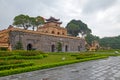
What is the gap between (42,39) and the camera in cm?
3544

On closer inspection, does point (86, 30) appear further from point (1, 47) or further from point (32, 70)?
point (32, 70)

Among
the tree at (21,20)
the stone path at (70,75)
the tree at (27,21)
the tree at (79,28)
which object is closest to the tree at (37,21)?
the tree at (27,21)

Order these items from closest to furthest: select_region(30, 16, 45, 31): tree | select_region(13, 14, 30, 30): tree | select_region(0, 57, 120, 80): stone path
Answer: select_region(0, 57, 120, 80): stone path → select_region(13, 14, 30, 30): tree → select_region(30, 16, 45, 31): tree

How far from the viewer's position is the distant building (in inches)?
1201

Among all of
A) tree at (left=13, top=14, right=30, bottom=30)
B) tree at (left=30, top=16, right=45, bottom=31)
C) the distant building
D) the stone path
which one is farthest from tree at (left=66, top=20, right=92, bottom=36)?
the stone path

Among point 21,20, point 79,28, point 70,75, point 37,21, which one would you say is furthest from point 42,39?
point 79,28

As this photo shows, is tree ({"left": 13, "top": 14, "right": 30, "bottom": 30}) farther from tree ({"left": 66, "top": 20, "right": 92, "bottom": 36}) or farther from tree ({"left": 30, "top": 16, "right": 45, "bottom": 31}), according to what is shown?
tree ({"left": 66, "top": 20, "right": 92, "bottom": 36})

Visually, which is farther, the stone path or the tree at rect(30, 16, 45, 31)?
the tree at rect(30, 16, 45, 31)

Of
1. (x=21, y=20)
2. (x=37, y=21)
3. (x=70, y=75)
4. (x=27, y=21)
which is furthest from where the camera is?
(x=37, y=21)

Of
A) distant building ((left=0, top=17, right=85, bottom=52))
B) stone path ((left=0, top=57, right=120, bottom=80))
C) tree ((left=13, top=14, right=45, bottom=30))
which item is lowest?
stone path ((left=0, top=57, right=120, bottom=80))

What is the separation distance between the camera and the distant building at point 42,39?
30500mm

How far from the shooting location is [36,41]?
112 feet

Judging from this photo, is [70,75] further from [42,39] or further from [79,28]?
[79,28]

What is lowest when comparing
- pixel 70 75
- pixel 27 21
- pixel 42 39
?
pixel 70 75
